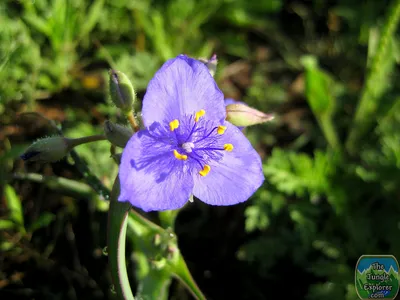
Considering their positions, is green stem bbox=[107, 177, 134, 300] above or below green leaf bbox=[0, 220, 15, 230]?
above

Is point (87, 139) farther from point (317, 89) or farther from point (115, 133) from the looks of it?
point (317, 89)

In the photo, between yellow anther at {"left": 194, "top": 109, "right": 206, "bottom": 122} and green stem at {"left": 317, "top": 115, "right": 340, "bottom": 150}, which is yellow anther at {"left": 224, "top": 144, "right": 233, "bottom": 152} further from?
green stem at {"left": 317, "top": 115, "right": 340, "bottom": 150}

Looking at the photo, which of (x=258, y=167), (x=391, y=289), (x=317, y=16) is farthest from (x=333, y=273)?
(x=317, y=16)

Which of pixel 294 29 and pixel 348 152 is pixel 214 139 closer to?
pixel 348 152

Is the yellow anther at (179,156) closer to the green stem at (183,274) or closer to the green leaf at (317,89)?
the green stem at (183,274)

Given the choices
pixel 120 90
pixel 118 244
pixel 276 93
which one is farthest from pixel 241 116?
pixel 276 93

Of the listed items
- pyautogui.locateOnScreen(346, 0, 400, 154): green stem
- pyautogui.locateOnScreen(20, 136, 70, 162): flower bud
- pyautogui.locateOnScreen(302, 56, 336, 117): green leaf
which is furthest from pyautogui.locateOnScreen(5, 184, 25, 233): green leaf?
pyautogui.locateOnScreen(346, 0, 400, 154): green stem
